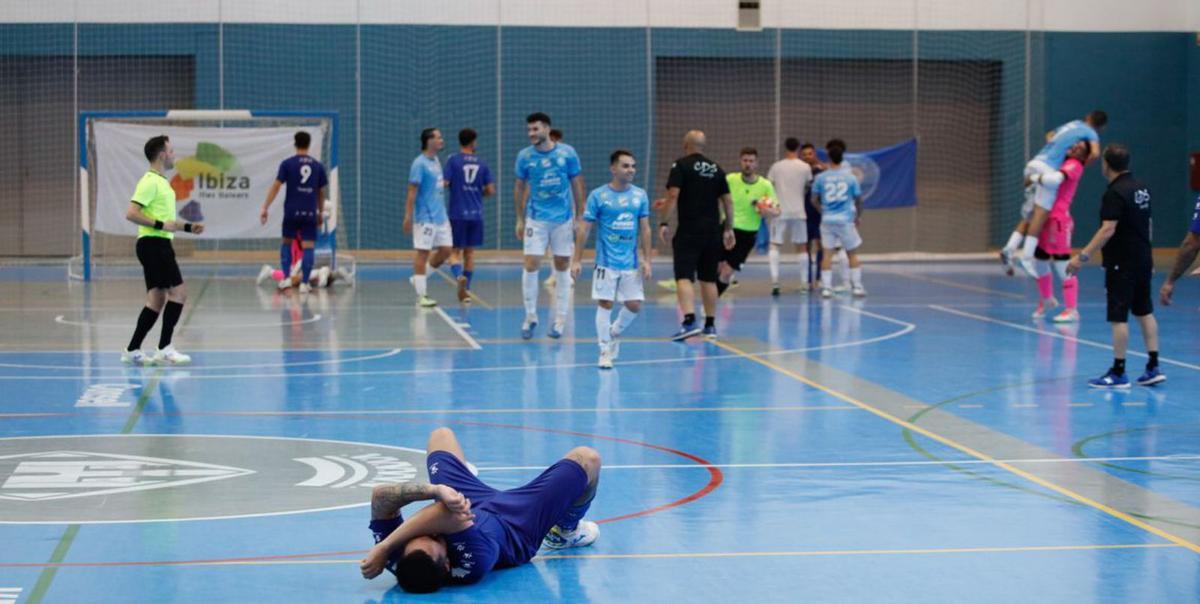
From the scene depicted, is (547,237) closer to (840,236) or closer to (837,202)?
(837,202)

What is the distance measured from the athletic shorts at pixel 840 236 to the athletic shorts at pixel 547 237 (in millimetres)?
5974

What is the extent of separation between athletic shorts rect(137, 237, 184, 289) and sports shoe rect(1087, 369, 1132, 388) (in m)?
7.98

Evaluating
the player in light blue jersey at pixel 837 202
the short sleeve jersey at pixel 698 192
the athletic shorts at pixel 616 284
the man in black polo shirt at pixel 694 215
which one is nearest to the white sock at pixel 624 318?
the athletic shorts at pixel 616 284

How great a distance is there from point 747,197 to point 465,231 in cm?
396

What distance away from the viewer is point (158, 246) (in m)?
13.6

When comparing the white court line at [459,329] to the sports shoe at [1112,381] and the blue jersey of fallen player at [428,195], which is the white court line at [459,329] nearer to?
the blue jersey of fallen player at [428,195]

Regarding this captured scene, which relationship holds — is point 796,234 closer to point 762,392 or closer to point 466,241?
point 466,241

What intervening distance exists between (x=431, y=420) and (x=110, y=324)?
798 cm

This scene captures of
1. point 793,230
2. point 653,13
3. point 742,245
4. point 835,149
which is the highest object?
point 653,13

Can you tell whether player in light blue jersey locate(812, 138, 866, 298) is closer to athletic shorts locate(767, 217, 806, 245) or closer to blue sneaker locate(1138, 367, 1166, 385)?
athletic shorts locate(767, 217, 806, 245)

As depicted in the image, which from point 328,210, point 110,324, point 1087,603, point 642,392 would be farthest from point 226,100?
point 1087,603

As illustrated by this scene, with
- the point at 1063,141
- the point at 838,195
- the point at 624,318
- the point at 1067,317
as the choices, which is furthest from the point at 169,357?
the point at 1063,141

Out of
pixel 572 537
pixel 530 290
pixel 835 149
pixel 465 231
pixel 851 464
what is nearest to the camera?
pixel 572 537

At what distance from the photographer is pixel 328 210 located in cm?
2353
